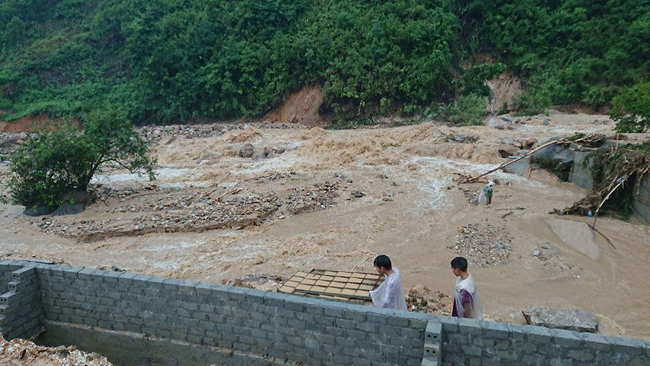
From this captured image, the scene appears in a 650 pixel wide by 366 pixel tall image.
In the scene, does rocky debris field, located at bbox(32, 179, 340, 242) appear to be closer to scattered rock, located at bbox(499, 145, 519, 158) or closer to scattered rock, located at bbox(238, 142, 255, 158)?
scattered rock, located at bbox(238, 142, 255, 158)

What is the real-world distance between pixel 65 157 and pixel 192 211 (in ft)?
13.3

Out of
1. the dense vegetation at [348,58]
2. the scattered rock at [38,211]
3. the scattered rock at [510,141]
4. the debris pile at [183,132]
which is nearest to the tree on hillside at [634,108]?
the scattered rock at [510,141]

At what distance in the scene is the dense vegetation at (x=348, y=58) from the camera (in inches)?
816

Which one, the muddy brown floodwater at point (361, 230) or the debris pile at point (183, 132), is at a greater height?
the muddy brown floodwater at point (361, 230)

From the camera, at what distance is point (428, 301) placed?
575 cm

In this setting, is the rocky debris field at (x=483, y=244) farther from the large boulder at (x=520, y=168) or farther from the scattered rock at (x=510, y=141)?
the scattered rock at (x=510, y=141)

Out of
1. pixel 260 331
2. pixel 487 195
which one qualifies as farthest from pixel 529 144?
pixel 260 331

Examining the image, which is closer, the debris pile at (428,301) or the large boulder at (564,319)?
the large boulder at (564,319)

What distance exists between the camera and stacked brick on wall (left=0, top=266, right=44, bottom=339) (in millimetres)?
5211

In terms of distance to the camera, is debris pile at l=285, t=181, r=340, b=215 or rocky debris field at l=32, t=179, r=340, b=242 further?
debris pile at l=285, t=181, r=340, b=215

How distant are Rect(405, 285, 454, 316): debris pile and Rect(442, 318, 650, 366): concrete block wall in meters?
1.35

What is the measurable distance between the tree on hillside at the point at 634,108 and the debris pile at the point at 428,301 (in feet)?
25.9

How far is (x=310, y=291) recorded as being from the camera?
506 centimetres

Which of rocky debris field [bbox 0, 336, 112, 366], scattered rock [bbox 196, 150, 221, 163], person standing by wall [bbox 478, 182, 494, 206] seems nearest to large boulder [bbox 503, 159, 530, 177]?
person standing by wall [bbox 478, 182, 494, 206]
